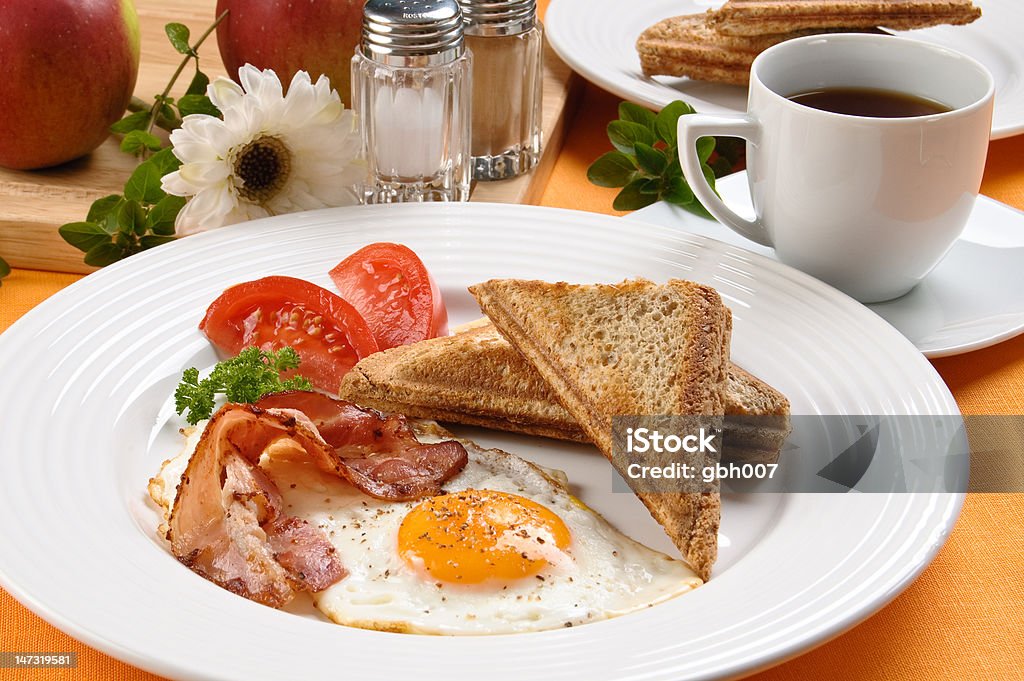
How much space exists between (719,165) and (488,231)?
2.99 ft

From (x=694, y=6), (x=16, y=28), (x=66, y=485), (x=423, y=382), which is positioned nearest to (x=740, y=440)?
(x=423, y=382)

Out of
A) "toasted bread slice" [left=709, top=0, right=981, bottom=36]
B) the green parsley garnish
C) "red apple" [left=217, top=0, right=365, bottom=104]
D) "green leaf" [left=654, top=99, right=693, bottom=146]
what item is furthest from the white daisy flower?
"toasted bread slice" [left=709, top=0, right=981, bottom=36]

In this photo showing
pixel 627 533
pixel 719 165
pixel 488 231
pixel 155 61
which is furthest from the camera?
pixel 155 61

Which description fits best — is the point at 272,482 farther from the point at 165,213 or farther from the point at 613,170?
the point at 613,170

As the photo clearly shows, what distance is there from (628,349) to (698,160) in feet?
2.32

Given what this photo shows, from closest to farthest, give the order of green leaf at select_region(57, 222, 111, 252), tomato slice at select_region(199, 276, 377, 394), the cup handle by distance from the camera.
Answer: tomato slice at select_region(199, 276, 377, 394) < the cup handle < green leaf at select_region(57, 222, 111, 252)

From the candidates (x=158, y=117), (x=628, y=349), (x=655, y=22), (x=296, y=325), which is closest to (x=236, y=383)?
(x=296, y=325)

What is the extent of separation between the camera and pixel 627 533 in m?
1.90

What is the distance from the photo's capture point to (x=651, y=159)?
9.53ft

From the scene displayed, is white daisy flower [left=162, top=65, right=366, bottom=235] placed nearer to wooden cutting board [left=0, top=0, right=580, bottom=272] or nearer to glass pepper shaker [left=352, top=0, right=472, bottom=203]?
glass pepper shaker [left=352, top=0, right=472, bottom=203]

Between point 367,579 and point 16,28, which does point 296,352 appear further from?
point 16,28

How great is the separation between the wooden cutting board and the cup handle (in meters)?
0.61

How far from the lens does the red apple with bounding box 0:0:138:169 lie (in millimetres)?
2842

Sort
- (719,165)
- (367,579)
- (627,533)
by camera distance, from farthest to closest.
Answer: (719,165)
(627,533)
(367,579)
